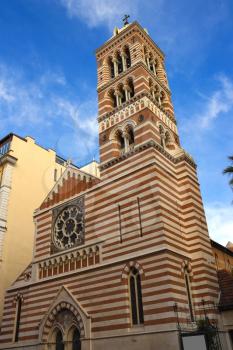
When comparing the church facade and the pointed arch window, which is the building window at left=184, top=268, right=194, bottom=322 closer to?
the church facade

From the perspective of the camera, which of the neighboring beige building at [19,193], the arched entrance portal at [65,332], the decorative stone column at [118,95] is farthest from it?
the neighboring beige building at [19,193]

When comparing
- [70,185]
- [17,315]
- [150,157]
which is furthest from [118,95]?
[17,315]

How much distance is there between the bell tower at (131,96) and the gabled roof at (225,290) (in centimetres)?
898

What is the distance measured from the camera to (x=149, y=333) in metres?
16.5

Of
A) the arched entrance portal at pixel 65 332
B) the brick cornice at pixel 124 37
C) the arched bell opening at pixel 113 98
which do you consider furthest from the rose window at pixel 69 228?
the brick cornice at pixel 124 37

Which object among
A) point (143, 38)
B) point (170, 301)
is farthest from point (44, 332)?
point (143, 38)

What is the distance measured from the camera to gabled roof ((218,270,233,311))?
18.8 meters

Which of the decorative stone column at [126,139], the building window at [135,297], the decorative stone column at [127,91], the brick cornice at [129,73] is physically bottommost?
the building window at [135,297]

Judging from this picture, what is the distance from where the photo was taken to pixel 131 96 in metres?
26.5

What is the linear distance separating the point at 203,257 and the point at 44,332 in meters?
10.3

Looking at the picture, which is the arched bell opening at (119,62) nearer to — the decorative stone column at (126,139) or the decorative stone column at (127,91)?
the decorative stone column at (127,91)

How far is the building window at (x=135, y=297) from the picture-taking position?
1752 centimetres

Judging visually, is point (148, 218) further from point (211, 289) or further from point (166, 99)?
point (166, 99)

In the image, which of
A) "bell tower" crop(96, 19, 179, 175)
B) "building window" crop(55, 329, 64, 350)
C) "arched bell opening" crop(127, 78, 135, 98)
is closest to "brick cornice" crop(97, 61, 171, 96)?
"bell tower" crop(96, 19, 179, 175)
